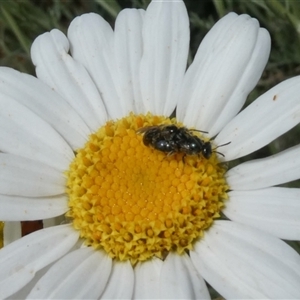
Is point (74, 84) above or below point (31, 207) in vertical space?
above

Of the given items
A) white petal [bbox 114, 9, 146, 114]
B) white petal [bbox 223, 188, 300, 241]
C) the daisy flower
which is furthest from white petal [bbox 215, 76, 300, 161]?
white petal [bbox 114, 9, 146, 114]

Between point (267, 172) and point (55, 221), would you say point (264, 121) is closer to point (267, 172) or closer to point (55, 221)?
point (267, 172)

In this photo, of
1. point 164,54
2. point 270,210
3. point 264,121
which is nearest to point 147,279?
point 270,210

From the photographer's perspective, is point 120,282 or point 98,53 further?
point 98,53

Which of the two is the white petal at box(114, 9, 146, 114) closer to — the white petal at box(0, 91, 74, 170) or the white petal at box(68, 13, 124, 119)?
the white petal at box(68, 13, 124, 119)

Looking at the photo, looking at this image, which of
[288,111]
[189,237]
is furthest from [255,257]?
[288,111]

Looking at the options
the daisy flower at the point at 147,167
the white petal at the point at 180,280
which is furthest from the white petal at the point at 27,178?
the white petal at the point at 180,280

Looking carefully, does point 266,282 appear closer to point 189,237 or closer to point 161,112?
point 189,237
